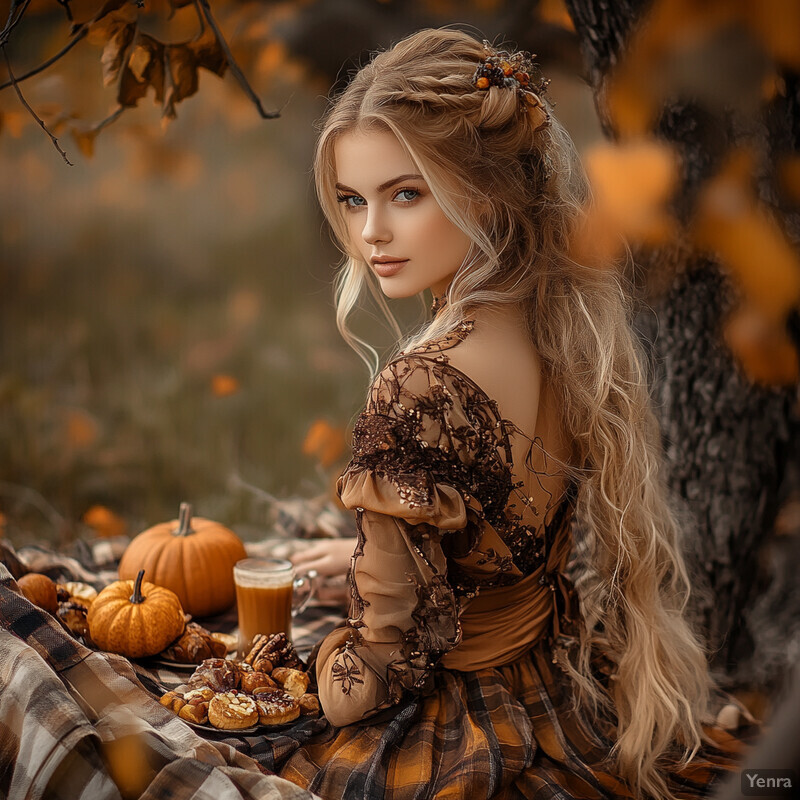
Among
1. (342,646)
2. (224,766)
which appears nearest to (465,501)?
(342,646)

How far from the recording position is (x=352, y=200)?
3.96ft

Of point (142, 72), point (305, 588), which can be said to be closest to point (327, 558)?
point (305, 588)

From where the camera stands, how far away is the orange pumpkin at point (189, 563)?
153 centimetres

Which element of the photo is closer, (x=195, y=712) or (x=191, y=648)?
(x=195, y=712)

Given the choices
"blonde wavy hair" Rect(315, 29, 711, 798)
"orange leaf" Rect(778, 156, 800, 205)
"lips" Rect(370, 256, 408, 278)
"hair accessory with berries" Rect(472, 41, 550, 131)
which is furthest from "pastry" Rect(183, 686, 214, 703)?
"orange leaf" Rect(778, 156, 800, 205)

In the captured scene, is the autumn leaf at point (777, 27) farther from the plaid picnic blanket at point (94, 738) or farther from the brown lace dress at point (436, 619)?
the plaid picnic blanket at point (94, 738)

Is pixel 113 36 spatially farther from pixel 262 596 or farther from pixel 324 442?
pixel 324 442

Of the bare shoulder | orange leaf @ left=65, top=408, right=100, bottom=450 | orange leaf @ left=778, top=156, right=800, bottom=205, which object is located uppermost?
orange leaf @ left=778, top=156, right=800, bottom=205

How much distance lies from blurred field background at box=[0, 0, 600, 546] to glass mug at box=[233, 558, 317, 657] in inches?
41.8

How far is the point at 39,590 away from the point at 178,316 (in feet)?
5.52

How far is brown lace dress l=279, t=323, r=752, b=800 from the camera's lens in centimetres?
103

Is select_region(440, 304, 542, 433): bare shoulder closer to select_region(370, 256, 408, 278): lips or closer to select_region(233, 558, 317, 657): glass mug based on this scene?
select_region(370, 256, 408, 278): lips

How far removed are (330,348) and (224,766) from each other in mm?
2052

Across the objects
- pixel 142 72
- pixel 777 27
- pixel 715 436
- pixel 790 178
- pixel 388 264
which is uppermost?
pixel 777 27
